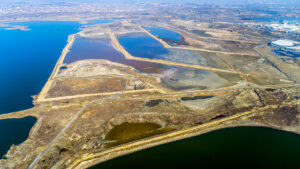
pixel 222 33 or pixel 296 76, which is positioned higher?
pixel 222 33

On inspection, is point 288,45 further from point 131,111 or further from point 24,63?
point 24,63

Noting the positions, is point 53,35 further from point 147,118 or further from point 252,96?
point 252,96

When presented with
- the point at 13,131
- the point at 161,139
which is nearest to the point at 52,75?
the point at 13,131

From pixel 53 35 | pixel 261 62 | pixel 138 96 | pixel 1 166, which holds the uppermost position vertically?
pixel 53 35

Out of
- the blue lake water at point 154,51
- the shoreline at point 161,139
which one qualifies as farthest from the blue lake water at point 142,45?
the shoreline at point 161,139

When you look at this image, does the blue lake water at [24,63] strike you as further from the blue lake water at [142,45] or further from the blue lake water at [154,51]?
the blue lake water at [154,51]

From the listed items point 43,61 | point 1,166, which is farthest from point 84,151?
point 43,61
